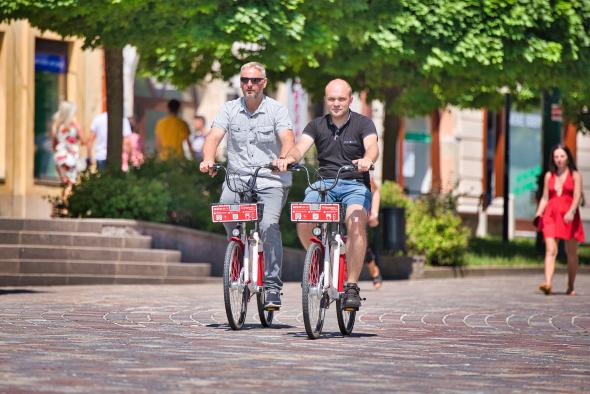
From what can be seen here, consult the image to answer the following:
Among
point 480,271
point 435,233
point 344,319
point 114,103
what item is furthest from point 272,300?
point 480,271

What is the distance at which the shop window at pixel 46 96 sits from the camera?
31.9 m

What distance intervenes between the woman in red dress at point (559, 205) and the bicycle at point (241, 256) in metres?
7.72

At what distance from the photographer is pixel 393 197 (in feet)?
88.2

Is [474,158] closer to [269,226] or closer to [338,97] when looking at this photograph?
[269,226]

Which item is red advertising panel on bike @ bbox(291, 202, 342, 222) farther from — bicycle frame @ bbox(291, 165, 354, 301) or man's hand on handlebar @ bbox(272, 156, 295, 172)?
man's hand on handlebar @ bbox(272, 156, 295, 172)

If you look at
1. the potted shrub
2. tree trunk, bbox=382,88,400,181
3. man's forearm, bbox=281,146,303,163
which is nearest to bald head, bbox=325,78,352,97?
man's forearm, bbox=281,146,303,163

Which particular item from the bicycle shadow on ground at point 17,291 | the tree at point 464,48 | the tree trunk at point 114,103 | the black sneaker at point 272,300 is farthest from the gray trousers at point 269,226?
the tree at point 464,48

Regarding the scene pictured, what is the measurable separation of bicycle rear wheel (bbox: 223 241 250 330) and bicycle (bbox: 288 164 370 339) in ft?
1.94

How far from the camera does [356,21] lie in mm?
24828

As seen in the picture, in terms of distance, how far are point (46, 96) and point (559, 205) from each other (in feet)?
46.3

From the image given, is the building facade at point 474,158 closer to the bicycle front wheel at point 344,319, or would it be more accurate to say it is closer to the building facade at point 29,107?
the building facade at point 29,107

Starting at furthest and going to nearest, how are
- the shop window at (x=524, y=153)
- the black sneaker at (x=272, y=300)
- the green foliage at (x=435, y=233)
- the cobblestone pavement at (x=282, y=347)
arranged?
the shop window at (x=524, y=153), the green foliage at (x=435, y=233), the black sneaker at (x=272, y=300), the cobblestone pavement at (x=282, y=347)

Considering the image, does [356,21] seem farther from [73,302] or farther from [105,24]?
[73,302]

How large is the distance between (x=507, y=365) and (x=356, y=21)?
1477cm
